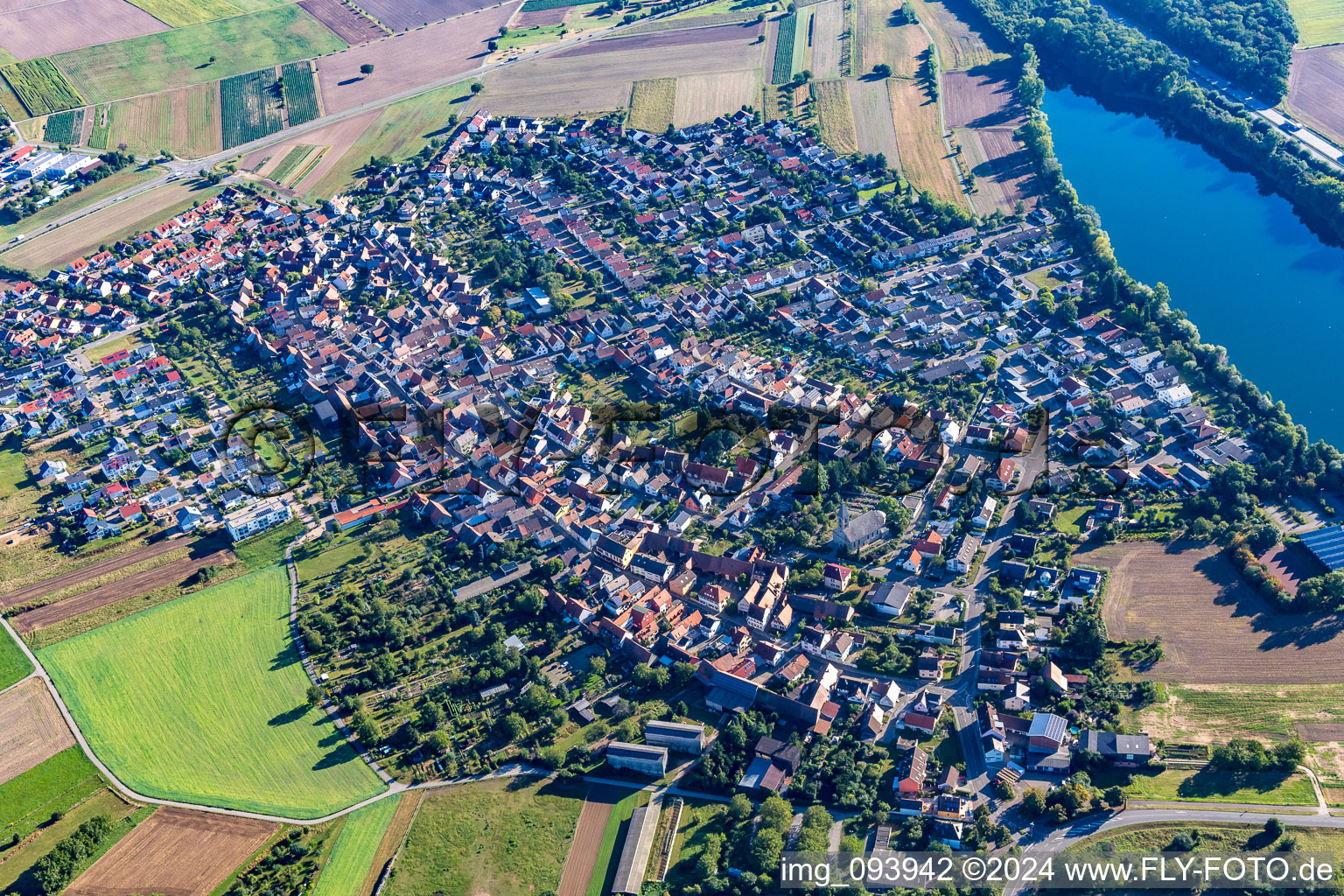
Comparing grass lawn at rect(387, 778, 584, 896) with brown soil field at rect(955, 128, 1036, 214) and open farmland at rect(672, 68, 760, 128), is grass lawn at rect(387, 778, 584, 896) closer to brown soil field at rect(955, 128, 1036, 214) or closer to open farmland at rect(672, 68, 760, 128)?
brown soil field at rect(955, 128, 1036, 214)

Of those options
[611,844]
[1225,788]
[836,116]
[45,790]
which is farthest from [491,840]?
[836,116]

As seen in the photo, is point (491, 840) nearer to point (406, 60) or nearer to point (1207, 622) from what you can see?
point (1207, 622)

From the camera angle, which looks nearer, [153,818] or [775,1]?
[153,818]

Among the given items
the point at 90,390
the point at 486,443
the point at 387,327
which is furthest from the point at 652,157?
the point at 90,390

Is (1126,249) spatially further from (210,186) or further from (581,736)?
(210,186)

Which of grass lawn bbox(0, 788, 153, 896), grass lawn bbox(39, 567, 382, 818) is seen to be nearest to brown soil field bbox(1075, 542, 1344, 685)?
grass lawn bbox(39, 567, 382, 818)

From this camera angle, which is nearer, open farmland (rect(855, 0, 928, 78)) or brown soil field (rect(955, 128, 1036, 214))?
brown soil field (rect(955, 128, 1036, 214))
